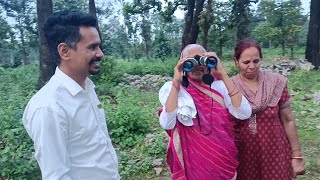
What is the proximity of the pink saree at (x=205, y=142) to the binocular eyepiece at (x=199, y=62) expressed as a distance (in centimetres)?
15

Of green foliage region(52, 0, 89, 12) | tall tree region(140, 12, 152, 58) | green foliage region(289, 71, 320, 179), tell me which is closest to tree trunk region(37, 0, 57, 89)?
green foliage region(289, 71, 320, 179)

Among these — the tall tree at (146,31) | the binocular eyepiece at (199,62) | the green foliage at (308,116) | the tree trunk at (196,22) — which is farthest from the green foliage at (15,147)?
the tall tree at (146,31)

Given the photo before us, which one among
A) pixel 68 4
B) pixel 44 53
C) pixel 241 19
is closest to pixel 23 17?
pixel 68 4

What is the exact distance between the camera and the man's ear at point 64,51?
1.53 meters

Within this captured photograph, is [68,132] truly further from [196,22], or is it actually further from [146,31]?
[146,31]

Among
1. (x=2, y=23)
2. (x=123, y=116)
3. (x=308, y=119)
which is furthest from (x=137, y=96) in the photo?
(x=2, y=23)

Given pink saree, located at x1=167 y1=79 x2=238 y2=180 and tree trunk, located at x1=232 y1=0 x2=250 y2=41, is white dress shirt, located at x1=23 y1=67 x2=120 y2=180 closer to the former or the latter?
pink saree, located at x1=167 y1=79 x2=238 y2=180

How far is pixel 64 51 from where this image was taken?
1.53 meters

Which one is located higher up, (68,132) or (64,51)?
(64,51)

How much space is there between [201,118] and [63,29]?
0.97 m

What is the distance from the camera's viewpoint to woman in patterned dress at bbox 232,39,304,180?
2.22 meters

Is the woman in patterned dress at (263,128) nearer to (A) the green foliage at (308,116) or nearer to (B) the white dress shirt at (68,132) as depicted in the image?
(B) the white dress shirt at (68,132)

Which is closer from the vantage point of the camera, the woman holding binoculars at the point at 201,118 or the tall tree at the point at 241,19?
the woman holding binoculars at the point at 201,118

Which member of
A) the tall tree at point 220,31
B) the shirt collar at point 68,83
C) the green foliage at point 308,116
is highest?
the tall tree at point 220,31
